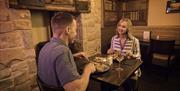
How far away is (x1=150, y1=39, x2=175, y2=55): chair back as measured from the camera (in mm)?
2959

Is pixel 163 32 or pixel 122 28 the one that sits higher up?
pixel 122 28

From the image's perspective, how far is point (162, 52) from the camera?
3094 mm

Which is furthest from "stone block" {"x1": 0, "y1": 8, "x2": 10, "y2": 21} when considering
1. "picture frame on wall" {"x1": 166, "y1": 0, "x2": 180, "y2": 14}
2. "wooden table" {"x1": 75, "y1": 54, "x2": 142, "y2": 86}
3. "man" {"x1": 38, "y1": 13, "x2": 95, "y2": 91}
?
"picture frame on wall" {"x1": 166, "y1": 0, "x2": 180, "y2": 14}

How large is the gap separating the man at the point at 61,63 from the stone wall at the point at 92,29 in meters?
1.70

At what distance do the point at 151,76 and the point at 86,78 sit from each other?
2603 mm

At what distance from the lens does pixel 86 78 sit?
1.14 meters

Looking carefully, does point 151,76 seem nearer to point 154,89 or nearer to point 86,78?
point 154,89

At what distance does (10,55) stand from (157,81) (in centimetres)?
279

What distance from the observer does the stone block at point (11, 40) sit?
163 cm

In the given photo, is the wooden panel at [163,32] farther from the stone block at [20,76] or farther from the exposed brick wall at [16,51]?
the stone block at [20,76]

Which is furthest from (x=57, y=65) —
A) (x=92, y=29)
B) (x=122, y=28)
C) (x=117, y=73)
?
(x=92, y=29)

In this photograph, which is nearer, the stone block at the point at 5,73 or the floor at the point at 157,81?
the stone block at the point at 5,73

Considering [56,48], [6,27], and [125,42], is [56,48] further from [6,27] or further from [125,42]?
[125,42]

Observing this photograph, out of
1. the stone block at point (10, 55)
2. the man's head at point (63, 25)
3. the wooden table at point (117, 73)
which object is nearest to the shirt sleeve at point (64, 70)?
the man's head at point (63, 25)
